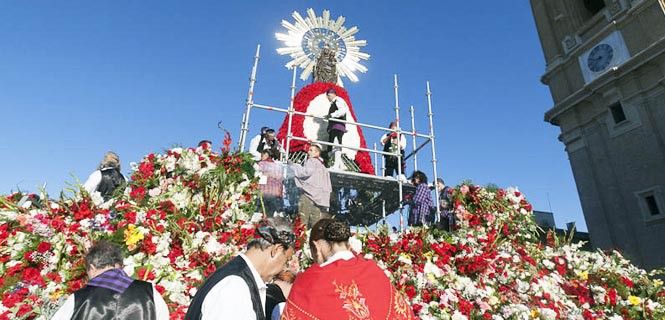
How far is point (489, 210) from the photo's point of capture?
23.3ft

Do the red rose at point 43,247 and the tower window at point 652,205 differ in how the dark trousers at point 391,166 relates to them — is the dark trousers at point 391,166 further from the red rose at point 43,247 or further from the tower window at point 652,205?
the tower window at point 652,205

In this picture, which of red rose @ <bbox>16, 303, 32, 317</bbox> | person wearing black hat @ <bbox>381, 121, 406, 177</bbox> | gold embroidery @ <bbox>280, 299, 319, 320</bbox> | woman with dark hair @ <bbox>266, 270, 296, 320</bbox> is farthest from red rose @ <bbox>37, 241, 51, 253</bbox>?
person wearing black hat @ <bbox>381, 121, 406, 177</bbox>

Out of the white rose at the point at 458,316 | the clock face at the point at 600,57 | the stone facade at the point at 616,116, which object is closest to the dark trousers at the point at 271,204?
the white rose at the point at 458,316

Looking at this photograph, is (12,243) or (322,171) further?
(322,171)

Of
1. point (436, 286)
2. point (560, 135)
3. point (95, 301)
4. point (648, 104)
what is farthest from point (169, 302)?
point (560, 135)

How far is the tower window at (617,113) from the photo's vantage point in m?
16.0

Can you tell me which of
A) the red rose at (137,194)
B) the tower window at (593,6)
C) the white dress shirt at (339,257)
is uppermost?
the tower window at (593,6)

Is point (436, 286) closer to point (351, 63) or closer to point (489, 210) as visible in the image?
point (489, 210)

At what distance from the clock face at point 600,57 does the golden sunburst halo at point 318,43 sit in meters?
10.9

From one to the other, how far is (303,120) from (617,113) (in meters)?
14.4

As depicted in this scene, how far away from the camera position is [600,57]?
1700 centimetres

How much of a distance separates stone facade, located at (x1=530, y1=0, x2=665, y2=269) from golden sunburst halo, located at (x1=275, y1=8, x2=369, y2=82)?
10907 mm

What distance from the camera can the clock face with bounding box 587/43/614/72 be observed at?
54.7 feet

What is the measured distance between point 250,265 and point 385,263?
10.9 ft
